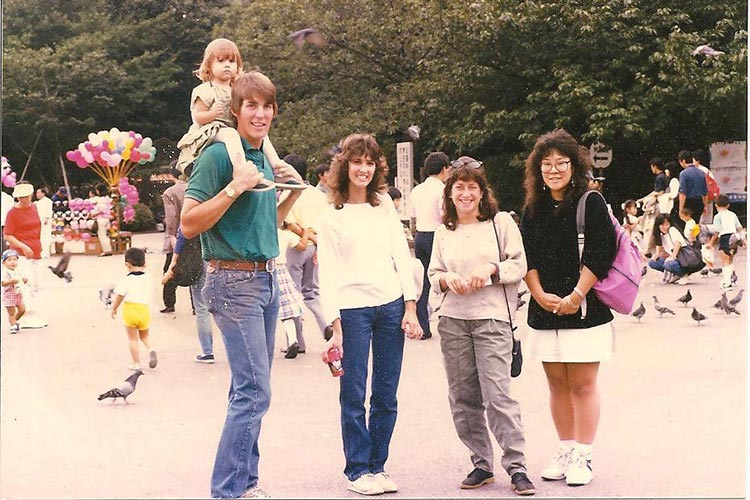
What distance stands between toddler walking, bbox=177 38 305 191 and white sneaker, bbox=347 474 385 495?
110cm

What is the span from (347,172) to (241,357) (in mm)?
794

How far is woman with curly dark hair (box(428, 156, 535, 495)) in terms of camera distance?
3734 millimetres

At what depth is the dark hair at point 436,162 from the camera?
19.6 feet

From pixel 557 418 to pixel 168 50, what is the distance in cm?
242

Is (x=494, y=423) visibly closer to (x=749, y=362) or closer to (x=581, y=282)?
(x=581, y=282)

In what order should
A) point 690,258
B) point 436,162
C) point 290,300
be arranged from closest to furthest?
point 436,162 < point 290,300 < point 690,258

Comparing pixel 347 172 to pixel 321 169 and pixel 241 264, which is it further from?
pixel 321 169

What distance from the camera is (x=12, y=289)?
6691 mm

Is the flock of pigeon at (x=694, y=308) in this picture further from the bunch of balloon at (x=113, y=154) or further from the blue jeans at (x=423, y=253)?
the bunch of balloon at (x=113, y=154)

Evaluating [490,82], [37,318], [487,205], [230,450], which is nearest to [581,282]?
[487,205]

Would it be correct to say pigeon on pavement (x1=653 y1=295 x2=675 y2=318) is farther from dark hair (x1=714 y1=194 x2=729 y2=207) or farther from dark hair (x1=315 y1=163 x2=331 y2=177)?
dark hair (x1=315 y1=163 x2=331 y2=177)

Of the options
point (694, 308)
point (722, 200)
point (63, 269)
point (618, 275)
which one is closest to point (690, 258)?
point (694, 308)

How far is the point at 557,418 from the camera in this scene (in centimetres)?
398

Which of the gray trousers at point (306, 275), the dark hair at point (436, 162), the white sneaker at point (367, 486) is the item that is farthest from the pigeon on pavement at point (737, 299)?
the white sneaker at point (367, 486)
